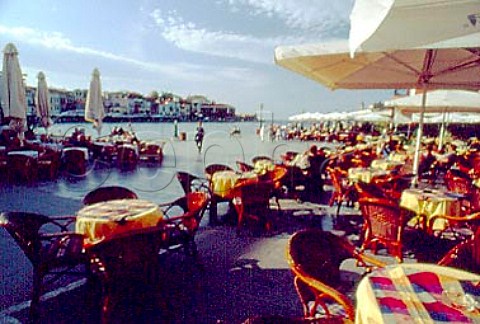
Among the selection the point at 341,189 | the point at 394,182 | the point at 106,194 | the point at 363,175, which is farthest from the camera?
the point at 363,175

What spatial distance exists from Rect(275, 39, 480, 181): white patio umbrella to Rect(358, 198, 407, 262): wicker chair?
1730mm

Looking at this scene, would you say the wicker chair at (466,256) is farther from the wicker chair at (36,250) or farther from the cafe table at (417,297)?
the wicker chair at (36,250)

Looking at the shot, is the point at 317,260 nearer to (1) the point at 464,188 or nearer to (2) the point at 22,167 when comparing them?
(1) the point at 464,188

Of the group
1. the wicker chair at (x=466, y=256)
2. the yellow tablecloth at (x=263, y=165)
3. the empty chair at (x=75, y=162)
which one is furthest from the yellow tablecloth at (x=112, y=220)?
the empty chair at (x=75, y=162)

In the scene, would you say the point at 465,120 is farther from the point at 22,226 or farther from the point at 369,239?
the point at 22,226

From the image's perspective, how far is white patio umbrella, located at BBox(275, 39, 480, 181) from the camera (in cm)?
374

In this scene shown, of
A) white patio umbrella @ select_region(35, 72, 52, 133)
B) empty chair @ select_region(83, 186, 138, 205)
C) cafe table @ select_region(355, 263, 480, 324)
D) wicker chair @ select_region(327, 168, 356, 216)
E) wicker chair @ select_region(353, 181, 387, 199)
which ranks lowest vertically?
wicker chair @ select_region(327, 168, 356, 216)

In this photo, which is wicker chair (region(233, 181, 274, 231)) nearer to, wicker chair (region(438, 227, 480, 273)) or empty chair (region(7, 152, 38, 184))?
wicker chair (region(438, 227, 480, 273))

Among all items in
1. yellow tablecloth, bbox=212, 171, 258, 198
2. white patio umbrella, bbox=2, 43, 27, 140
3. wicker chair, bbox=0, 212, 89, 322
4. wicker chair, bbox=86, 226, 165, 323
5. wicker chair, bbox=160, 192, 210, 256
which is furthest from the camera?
white patio umbrella, bbox=2, 43, 27, 140

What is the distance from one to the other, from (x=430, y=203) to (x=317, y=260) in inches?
98.5

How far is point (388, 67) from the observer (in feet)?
15.0

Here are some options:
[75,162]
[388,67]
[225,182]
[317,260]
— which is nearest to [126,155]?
[75,162]

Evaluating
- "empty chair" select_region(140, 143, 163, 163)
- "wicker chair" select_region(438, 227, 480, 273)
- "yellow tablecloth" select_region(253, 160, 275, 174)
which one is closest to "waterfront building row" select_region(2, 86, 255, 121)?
"empty chair" select_region(140, 143, 163, 163)

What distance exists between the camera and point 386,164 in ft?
24.8
